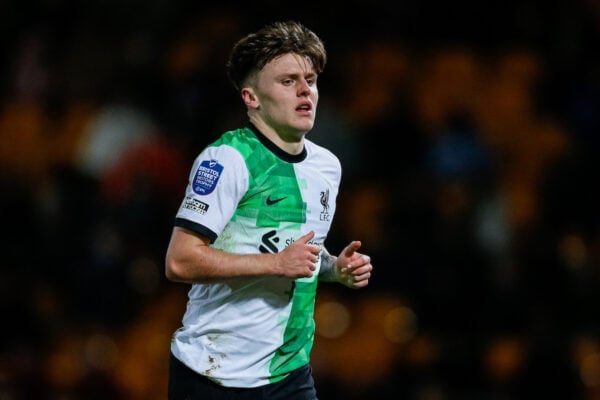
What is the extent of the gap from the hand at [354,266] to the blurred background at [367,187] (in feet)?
13.8

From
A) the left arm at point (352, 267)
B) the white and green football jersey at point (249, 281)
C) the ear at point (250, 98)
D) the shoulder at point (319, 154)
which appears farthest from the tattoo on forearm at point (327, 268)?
the ear at point (250, 98)

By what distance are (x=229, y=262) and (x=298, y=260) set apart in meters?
0.27

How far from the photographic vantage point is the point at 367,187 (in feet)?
35.2

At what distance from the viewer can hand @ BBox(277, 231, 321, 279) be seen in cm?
464

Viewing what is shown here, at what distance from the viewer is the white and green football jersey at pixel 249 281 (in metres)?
4.83

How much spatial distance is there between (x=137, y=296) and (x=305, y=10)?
362cm

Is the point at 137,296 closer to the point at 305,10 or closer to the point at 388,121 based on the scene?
the point at 388,121

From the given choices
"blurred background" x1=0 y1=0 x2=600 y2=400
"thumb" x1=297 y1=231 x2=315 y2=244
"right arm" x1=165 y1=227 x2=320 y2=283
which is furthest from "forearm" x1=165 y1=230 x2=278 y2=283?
"blurred background" x1=0 y1=0 x2=600 y2=400

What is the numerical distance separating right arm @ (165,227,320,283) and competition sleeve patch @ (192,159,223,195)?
0.18m

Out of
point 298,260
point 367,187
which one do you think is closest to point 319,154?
point 298,260

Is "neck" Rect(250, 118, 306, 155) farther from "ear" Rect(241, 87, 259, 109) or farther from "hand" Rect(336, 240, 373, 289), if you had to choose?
"hand" Rect(336, 240, 373, 289)

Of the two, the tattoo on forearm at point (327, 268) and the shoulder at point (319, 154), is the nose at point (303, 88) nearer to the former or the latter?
the shoulder at point (319, 154)

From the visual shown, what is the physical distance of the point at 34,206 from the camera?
10.7m

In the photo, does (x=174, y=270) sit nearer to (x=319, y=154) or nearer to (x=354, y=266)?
(x=354, y=266)
